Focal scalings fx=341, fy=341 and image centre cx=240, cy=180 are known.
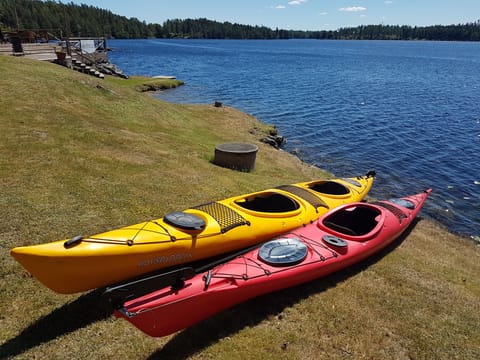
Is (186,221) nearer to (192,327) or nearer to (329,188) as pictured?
(192,327)

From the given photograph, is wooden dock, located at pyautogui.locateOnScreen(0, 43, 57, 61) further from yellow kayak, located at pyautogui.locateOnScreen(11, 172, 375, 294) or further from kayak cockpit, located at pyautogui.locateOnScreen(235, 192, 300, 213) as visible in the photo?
yellow kayak, located at pyautogui.locateOnScreen(11, 172, 375, 294)

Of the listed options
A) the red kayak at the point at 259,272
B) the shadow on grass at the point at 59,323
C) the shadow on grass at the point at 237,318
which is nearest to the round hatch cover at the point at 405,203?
the red kayak at the point at 259,272

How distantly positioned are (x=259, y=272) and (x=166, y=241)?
5.52 ft

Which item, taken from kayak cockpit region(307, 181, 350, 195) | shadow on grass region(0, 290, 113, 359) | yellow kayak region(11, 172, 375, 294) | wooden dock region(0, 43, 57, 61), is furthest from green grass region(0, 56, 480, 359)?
wooden dock region(0, 43, 57, 61)

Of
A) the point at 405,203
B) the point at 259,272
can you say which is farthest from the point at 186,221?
the point at 405,203

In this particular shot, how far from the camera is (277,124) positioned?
2580 cm

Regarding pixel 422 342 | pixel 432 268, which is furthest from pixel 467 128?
pixel 422 342

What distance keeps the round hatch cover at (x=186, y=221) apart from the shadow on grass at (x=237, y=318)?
155 cm

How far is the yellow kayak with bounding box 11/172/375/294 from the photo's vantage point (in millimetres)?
4848

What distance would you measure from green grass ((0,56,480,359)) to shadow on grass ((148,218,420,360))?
0.02 meters

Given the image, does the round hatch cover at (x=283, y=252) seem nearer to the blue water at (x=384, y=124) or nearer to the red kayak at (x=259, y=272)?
the red kayak at (x=259, y=272)

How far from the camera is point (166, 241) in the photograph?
228 inches

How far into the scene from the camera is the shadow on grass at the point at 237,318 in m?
4.96

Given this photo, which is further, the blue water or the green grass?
the blue water
